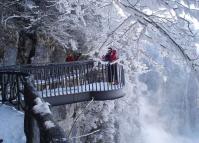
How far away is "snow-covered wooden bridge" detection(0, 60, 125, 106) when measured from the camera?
1328 cm

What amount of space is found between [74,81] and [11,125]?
6039 mm

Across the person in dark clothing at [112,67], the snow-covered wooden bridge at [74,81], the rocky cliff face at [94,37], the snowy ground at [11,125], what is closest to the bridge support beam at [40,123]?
the snowy ground at [11,125]

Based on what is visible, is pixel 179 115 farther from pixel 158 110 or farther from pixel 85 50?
pixel 85 50

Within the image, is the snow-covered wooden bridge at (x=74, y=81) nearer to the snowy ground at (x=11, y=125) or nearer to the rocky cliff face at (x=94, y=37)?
the rocky cliff face at (x=94, y=37)

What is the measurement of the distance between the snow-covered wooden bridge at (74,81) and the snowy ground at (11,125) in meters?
3.12

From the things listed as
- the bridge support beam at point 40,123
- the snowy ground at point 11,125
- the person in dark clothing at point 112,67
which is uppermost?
the person in dark clothing at point 112,67

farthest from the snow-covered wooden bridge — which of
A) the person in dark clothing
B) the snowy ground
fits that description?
the snowy ground

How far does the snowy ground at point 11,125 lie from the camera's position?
7770 mm

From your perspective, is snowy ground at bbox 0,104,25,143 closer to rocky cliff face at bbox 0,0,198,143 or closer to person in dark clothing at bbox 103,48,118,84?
rocky cliff face at bbox 0,0,198,143

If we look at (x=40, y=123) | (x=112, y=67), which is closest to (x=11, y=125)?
(x=40, y=123)

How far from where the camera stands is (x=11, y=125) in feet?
27.8

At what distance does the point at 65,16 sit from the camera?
17.7 m

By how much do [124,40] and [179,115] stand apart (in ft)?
127

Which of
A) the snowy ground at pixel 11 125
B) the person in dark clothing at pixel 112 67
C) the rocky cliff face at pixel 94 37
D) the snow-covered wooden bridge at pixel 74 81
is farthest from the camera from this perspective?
the person in dark clothing at pixel 112 67
